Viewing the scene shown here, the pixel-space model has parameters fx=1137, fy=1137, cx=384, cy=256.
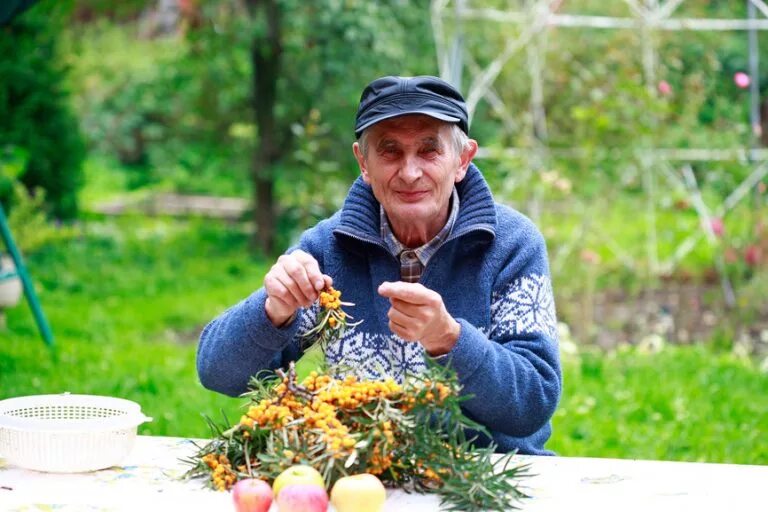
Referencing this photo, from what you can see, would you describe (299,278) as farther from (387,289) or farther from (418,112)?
(418,112)

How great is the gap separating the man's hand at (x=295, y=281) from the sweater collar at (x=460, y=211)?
33cm

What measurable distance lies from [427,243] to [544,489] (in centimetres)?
73

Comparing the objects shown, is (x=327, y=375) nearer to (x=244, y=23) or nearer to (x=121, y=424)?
(x=121, y=424)

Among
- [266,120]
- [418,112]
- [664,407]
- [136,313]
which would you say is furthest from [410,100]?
[266,120]

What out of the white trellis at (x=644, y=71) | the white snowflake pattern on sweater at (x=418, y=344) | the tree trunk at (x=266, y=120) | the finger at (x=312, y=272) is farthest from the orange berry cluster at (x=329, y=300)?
the tree trunk at (x=266, y=120)

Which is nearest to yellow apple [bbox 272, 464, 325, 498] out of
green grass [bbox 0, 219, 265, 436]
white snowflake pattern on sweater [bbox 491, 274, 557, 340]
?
white snowflake pattern on sweater [bbox 491, 274, 557, 340]

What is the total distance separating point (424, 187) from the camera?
235cm

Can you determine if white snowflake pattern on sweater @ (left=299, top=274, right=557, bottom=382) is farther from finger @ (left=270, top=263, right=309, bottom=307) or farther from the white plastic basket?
the white plastic basket

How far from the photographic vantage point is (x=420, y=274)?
8.21ft

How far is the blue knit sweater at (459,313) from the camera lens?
2242mm

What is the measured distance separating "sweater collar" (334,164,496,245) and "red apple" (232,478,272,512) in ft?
2.76

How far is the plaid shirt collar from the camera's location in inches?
97.6

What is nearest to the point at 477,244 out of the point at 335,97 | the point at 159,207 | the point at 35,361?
the point at 35,361

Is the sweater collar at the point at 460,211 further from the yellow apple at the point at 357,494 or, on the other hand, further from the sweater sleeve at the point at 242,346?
the yellow apple at the point at 357,494
